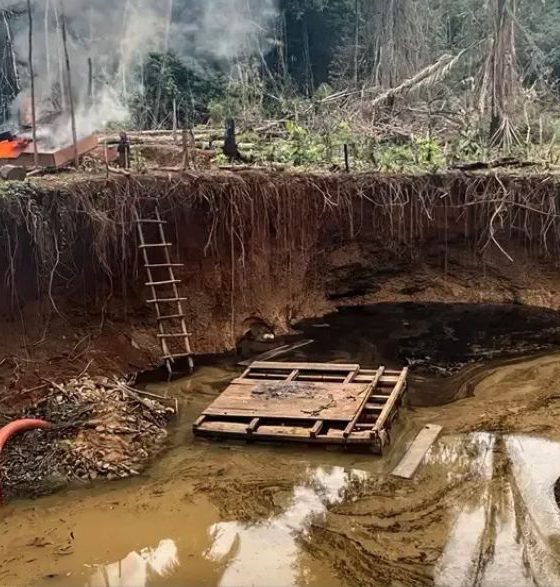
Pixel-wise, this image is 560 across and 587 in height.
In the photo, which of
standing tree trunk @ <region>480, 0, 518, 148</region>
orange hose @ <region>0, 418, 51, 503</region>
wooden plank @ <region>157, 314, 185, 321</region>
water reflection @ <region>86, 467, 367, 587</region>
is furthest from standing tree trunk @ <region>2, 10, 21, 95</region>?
water reflection @ <region>86, 467, 367, 587</region>

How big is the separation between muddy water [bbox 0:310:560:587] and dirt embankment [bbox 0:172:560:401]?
2.52 metres

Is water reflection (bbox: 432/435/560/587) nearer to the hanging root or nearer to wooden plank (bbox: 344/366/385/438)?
wooden plank (bbox: 344/366/385/438)

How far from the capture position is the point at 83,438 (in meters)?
7.12

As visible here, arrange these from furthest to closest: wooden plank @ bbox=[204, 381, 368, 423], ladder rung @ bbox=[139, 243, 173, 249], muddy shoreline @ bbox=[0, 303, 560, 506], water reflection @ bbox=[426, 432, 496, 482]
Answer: ladder rung @ bbox=[139, 243, 173, 249] < wooden plank @ bbox=[204, 381, 368, 423] < muddy shoreline @ bbox=[0, 303, 560, 506] < water reflection @ bbox=[426, 432, 496, 482]

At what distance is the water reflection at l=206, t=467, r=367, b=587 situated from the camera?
5.12 meters

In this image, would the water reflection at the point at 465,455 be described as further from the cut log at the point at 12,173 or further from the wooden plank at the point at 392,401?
the cut log at the point at 12,173

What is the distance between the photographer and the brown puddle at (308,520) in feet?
16.9

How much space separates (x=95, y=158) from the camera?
11.4 meters

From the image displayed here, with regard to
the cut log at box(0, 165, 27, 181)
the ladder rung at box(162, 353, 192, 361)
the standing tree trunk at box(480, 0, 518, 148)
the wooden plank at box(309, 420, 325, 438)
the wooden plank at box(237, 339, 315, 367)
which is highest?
the standing tree trunk at box(480, 0, 518, 148)

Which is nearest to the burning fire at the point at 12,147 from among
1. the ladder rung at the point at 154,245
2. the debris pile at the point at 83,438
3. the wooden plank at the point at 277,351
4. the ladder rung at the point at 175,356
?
the ladder rung at the point at 154,245

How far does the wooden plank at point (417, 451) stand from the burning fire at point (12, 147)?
7.35 metres

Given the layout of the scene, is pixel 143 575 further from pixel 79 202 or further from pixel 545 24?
pixel 545 24

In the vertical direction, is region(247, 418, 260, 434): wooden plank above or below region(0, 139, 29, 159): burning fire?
below

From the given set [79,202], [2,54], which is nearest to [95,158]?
[79,202]
